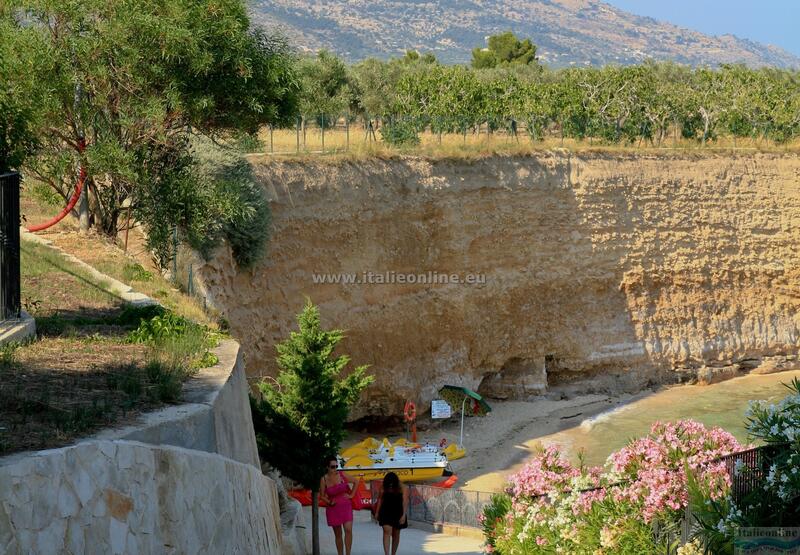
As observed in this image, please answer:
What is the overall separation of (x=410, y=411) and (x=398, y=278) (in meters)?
3.79

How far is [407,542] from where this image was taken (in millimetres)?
16266

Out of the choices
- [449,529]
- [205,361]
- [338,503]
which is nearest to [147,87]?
[205,361]

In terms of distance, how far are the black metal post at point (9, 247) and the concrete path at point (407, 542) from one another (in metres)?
5.69

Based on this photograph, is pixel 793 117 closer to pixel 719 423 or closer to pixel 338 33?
pixel 719 423

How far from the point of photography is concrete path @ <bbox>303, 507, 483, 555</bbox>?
47.6ft

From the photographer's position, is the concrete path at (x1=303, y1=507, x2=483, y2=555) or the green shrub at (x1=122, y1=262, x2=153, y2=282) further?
the green shrub at (x1=122, y1=262, x2=153, y2=282)

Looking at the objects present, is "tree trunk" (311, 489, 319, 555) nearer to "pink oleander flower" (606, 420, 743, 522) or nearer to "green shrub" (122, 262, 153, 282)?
"green shrub" (122, 262, 153, 282)

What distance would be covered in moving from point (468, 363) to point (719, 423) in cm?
766

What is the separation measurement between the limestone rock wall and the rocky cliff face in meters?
16.1

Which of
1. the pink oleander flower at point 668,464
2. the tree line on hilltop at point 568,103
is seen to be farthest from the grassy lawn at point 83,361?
the tree line on hilltop at point 568,103

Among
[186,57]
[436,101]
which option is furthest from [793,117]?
[186,57]

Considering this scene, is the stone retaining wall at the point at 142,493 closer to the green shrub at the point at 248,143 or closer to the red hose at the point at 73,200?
the red hose at the point at 73,200

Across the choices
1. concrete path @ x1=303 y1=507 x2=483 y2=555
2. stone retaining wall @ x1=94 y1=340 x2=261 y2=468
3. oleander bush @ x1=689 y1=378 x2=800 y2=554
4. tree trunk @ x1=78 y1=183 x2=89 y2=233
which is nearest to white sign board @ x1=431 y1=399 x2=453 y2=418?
concrete path @ x1=303 y1=507 x2=483 y2=555

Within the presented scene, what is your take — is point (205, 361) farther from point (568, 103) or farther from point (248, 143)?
point (568, 103)
